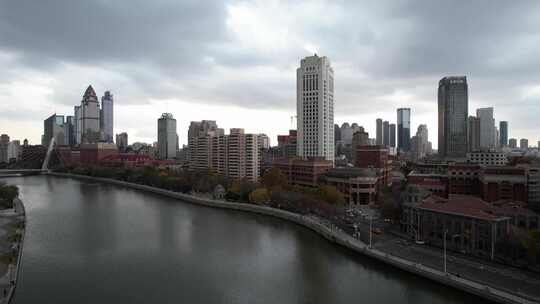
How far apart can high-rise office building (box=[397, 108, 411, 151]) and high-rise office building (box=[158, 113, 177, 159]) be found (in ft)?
297

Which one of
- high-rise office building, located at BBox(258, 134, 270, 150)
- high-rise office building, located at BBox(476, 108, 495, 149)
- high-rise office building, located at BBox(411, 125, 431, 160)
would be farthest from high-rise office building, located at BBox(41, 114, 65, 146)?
high-rise office building, located at BBox(476, 108, 495, 149)

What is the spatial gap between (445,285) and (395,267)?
2548 mm

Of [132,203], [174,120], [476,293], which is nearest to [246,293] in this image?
[476,293]

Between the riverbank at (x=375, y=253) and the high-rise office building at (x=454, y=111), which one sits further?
the high-rise office building at (x=454, y=111)

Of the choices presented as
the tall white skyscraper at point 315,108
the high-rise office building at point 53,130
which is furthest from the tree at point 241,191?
the high-rise office building at point 53,130

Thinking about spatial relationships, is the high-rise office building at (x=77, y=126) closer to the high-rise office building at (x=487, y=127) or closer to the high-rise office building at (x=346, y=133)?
the high-rise office building at (x=346, y=133)

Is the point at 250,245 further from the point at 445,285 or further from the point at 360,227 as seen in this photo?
the point at 445,285

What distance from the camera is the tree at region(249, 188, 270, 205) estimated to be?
32.4 m

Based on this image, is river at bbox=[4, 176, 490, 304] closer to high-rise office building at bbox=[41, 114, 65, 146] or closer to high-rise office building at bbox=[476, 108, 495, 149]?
high-rise office building at bbox=[476, 108, 495, 149]

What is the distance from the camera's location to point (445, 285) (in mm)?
14148

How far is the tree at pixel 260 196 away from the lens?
106 ft

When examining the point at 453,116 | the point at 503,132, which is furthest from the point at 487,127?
the point at 503,132

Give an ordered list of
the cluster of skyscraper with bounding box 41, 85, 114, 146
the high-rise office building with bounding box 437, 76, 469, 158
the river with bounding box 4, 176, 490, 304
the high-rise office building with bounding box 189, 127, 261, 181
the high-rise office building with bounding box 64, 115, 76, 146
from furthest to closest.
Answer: the high-rise office building with bounding box 64, 115, 76, 146 < the cluster of skyscraper with bounding box 41, 85, 114, 146 < the high-rise office building with bounding box 437, 76, 469, 158 < the high-rise office building with bounding box 189, 127, 261, 181 < the river with bounding box 4, 176, 490, 304

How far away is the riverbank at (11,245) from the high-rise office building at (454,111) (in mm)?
73812
